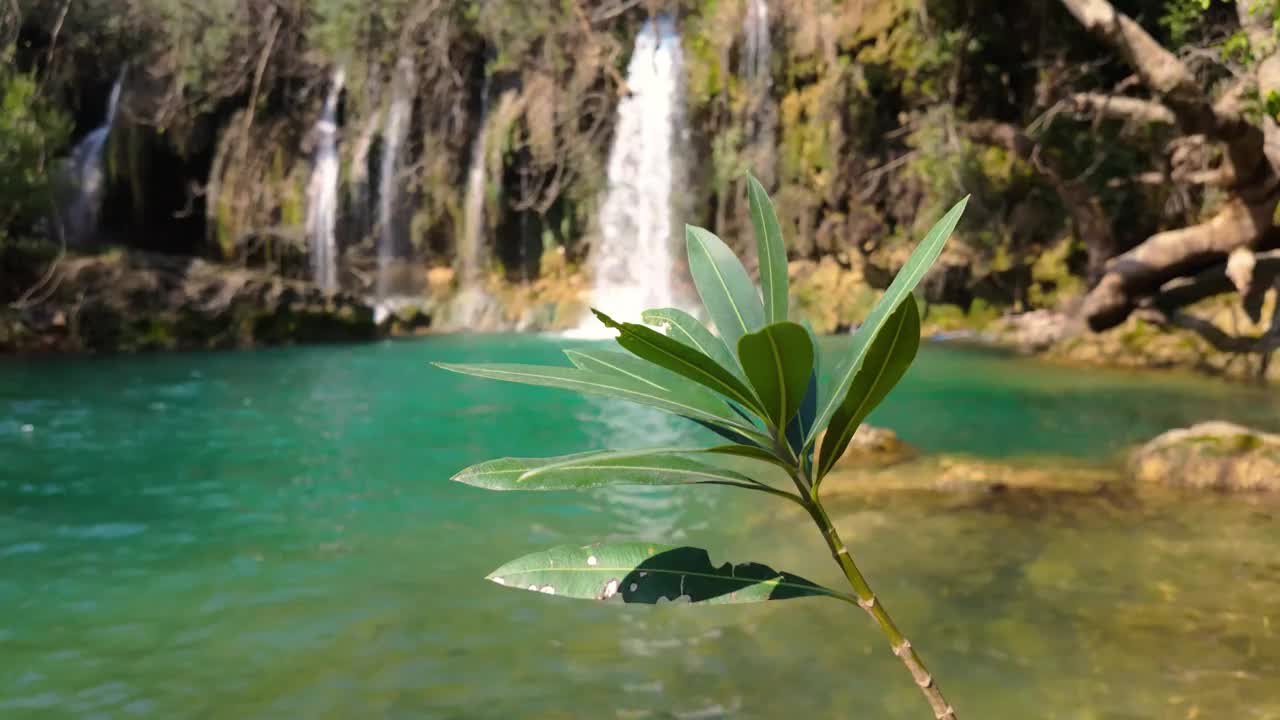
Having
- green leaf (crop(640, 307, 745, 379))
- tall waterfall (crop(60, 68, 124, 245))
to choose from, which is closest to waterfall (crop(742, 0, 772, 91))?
tall waterfall (crop(60, 68, 124, 245))

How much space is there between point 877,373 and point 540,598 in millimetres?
3247

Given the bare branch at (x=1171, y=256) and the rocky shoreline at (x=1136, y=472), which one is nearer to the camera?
the rocky shoreline at (x=1136, y=472)

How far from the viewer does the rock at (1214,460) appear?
6.10m

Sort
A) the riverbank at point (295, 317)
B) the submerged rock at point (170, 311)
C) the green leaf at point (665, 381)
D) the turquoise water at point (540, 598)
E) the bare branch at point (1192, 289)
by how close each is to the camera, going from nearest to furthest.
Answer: the green leaf at point (665, 381)
the turquoise water at point (540, 598)
the riverbank at point (295, 317)
the bare branch at point (1192, 289)
the submerged rock at point (170, 311)

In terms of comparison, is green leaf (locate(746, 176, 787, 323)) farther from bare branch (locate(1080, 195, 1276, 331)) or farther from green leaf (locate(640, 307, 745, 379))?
bare branch (locate(1080, 195, 1276, 331))

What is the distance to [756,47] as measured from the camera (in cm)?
2159

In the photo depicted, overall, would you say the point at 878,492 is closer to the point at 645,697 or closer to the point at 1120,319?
the point at 645,697

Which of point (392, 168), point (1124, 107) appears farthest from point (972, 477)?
point (392, 168)

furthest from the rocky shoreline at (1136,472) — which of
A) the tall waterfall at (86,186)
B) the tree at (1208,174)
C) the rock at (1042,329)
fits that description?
the tall waterfall at (86,186)

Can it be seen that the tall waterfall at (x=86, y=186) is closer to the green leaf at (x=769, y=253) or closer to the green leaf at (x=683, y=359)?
the green leaf at (x=769, y=253)

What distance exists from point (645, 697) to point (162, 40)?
2300 centimetres

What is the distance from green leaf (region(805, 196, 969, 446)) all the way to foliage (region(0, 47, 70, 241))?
1706 centimetres

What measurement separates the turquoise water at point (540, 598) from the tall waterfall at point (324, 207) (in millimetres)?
16619

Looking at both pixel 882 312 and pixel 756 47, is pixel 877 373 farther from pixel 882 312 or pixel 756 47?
pixel 756 47
